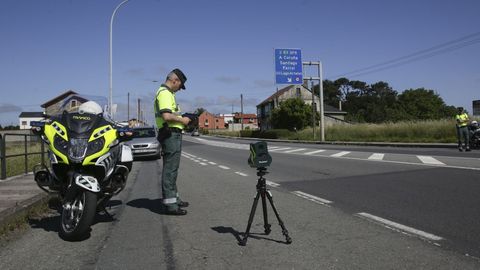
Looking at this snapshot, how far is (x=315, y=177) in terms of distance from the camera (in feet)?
33.9

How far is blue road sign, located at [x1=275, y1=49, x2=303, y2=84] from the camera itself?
1223 inches

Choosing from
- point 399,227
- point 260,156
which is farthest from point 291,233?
point 399,227

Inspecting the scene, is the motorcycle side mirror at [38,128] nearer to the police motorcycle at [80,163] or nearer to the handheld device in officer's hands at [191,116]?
the police motorcycle at [80,163]

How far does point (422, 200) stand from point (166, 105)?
413cm

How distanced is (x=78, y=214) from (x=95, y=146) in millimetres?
786

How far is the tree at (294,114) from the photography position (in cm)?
7112

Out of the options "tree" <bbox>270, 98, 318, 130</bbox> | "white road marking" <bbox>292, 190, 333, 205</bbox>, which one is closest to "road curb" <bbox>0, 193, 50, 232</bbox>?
"white road marking" <bbox>292, 190, 333, 205</bbox>

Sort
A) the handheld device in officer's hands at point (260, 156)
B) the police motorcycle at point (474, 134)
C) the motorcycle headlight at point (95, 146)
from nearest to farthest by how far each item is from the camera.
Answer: the handheld device in officer's hands at point (260, 156) < the motorcycle headlight at point (95, 146) < the police motorcycle at point (474, 134)

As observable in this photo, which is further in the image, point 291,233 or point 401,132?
point 401,132

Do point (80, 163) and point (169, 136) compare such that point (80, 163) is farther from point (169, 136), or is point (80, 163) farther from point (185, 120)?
point (185, 120)

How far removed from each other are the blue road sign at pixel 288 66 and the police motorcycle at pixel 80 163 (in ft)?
85.5

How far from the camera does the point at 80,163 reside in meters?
4.86

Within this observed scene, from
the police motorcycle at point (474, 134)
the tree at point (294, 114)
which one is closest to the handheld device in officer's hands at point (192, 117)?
the police motorcycle at point (474, 134)

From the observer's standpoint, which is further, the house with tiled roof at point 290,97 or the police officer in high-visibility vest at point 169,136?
the house with tiled roof at point 290,97
